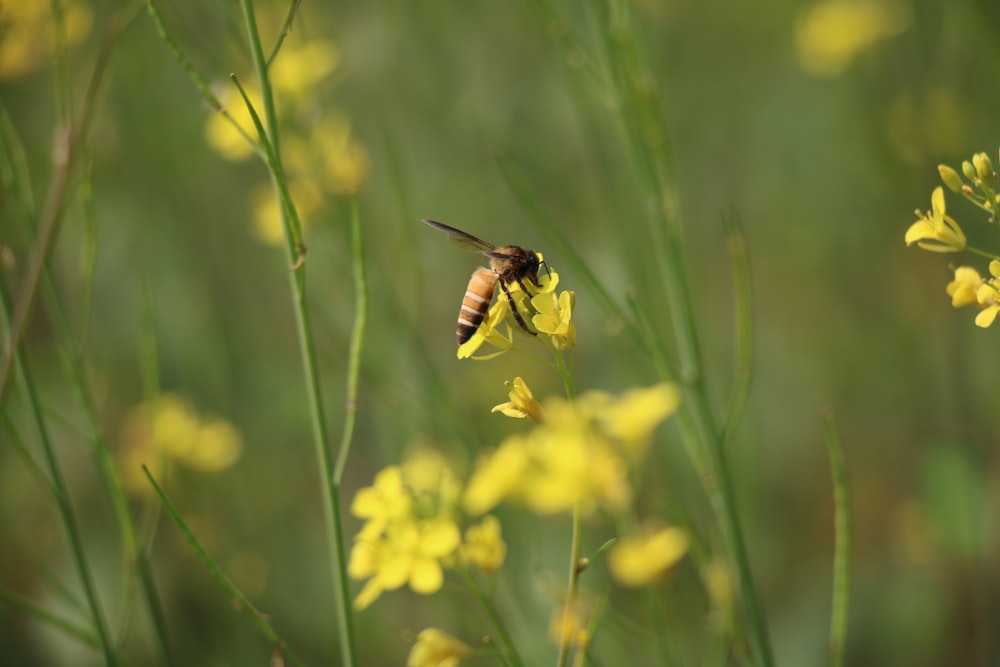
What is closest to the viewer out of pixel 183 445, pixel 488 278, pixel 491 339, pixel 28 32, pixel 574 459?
pixel 574 459

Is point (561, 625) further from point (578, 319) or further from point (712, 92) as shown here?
point (712, 92)

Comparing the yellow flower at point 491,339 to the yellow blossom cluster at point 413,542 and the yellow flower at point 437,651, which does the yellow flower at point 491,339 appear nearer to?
the yellow blossom cluster at point 413,542

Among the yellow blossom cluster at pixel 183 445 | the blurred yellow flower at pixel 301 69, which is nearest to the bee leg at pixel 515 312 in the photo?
the blurred yellow flower at pixel 301 69

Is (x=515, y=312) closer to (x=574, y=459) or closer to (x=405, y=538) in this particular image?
(x=405, y=538)

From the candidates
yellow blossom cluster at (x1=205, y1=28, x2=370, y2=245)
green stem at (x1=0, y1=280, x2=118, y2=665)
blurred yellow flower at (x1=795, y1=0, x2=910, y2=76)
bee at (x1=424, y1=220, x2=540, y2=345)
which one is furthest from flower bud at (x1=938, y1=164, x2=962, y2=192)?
blurred yellow flower at (x1=795, y1=0, x2=910, y2=76)

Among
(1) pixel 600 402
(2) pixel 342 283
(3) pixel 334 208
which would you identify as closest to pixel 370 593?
(1) pixel 600 402

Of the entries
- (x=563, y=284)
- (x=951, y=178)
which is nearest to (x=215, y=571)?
(x=951, y=178)
